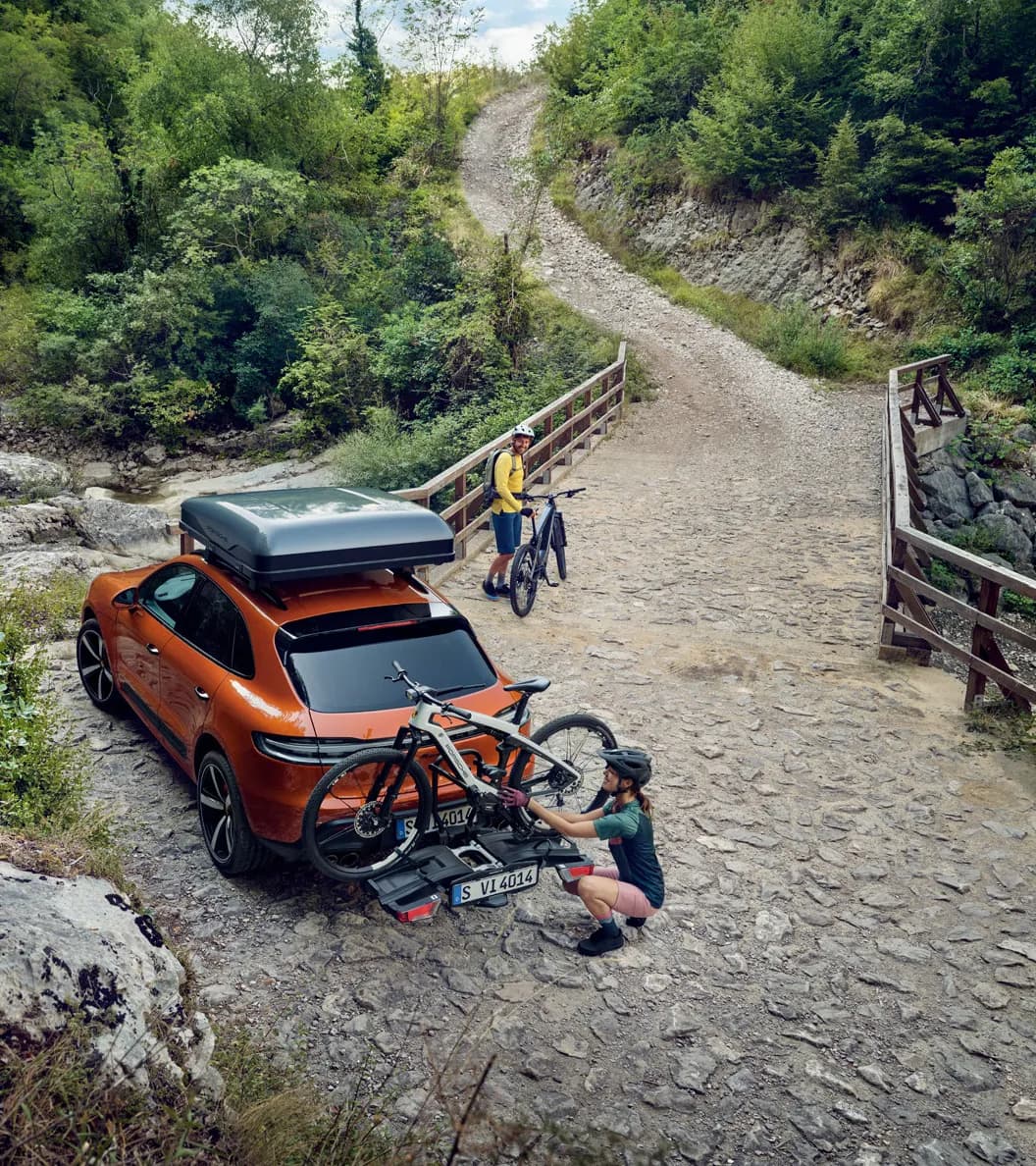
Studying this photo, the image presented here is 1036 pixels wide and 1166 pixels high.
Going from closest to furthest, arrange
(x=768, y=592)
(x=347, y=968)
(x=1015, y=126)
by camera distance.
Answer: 1. (x=347, y=968)
2. (x=768, y=592)
3. (x=1015, y=126)

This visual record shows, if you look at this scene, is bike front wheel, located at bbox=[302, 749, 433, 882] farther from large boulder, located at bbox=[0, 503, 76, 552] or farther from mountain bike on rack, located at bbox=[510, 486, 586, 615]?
large boulder, located at bbox=[0, 503, 76, 552]

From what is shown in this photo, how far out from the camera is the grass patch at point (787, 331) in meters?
22.6

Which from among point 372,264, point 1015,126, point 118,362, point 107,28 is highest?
point 107,28

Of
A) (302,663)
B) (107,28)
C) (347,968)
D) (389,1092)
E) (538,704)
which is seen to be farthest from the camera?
(107,28)

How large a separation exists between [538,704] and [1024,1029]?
4.23m

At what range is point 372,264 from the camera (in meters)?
27.2

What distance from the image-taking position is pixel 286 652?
5102mm

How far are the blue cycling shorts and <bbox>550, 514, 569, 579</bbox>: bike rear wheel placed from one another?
601 millimetres

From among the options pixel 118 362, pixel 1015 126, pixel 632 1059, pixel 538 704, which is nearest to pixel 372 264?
pixel 118 362

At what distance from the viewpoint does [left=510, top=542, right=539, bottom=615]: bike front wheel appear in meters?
9.91

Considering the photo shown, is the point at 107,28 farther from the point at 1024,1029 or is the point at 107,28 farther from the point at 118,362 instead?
the point at 1024,1029

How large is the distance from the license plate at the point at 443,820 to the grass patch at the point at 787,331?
780 inches

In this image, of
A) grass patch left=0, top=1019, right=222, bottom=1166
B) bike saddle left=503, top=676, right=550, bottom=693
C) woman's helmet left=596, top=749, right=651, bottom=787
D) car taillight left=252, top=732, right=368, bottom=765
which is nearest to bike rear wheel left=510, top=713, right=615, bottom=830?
bike saddle left=503, top=676, right=550, bottom=693

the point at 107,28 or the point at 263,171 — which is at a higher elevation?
the point at 107,28
